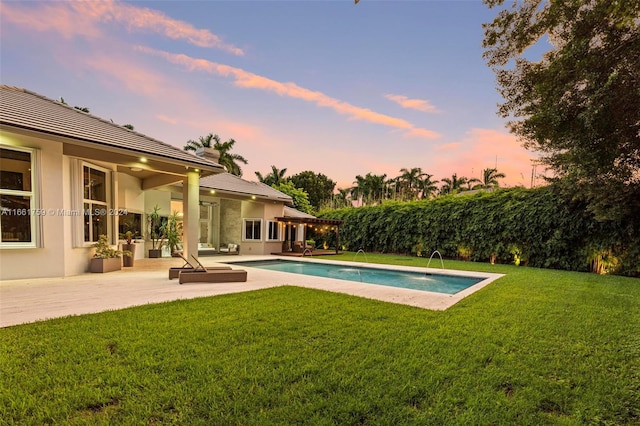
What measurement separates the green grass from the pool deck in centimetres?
74

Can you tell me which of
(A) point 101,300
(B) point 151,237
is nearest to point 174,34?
(B) point 151,237

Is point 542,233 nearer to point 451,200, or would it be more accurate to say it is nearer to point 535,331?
point 451,200

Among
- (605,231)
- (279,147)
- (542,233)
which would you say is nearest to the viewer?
(605,231)

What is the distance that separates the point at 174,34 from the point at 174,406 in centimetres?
1440

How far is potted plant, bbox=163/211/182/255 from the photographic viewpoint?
50.7ft

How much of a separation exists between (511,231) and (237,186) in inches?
579

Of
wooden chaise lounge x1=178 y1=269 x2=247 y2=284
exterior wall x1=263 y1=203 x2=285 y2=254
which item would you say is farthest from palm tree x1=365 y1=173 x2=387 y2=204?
wooden chaise lounge x1=178 y1=269 x2=247 y2=284

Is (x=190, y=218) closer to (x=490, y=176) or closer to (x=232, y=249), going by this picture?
(x=232, y=249)

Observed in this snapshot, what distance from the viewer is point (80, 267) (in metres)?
8.70

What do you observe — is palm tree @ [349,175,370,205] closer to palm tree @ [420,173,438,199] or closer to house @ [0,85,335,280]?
palm tree @ [420,173,438,199]

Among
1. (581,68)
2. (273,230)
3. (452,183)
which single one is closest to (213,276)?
(581,68)

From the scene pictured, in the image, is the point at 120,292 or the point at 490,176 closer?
the point at 120,292

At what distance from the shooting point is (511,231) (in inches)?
572

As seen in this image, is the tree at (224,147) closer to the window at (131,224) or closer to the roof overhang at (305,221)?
the roof overhang at (305,221)
